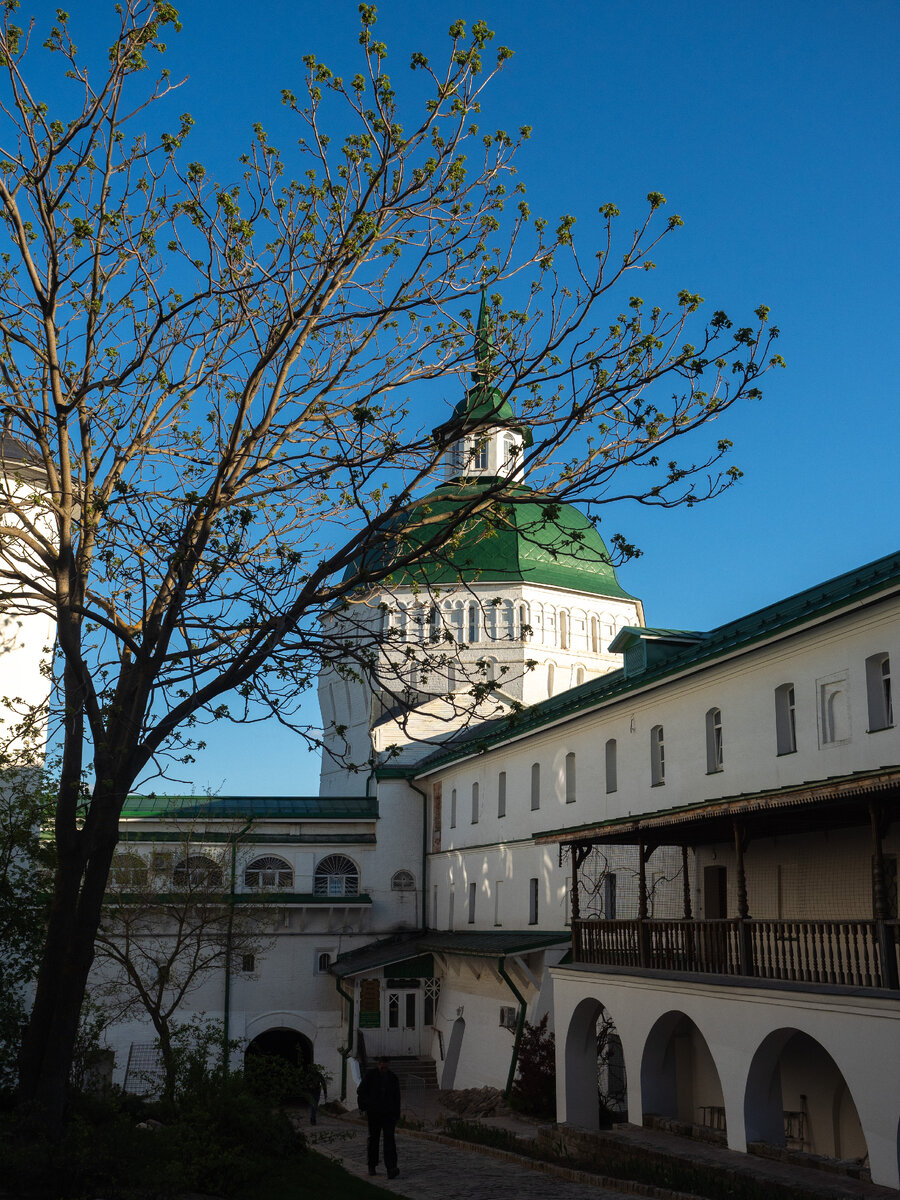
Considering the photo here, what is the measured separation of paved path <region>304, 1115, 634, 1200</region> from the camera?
45.8 feet

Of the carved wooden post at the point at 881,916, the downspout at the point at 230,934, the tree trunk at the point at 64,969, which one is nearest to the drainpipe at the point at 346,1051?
the downspout at the point at 230,934

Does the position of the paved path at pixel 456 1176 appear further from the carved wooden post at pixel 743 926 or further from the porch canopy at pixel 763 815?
the porch canopy at pixel 763 815

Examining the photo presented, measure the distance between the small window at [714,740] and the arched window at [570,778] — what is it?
21.5ft

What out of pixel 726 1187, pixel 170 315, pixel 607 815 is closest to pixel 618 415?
pixel 170 315

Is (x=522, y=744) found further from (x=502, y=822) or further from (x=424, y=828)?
(x=424, y=828)

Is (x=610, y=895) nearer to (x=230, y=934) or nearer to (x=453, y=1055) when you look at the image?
(x=453, y=1055)

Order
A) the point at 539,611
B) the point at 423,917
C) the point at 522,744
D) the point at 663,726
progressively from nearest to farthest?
1. the point at 663,726
2. the point at 522,744
3. the point at 423,917
4. the point at 539,611

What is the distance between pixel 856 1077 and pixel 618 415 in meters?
7.47

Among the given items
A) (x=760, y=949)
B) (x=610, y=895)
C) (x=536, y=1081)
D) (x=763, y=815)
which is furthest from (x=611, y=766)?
(x=760, y=949)

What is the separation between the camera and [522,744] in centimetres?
3083

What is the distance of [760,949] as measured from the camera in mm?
15312

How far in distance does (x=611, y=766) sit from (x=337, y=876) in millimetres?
15025

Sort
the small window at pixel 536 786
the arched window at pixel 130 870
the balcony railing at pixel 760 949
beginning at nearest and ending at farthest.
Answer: the balcony railing at pixel 760 949 → the small window at pixel 536 786 → the arched window at pixel 130 870

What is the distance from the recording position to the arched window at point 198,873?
109 ft
